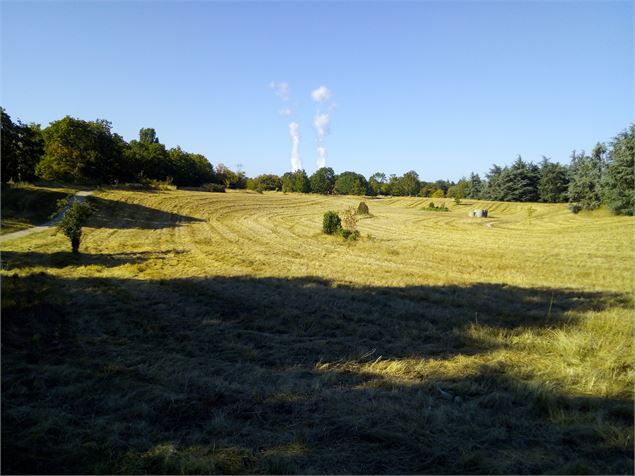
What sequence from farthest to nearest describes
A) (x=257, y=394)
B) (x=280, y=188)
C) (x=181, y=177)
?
1. (x=280, y=188)
2. (x=181, y=177)
3. (x=257, y=394)

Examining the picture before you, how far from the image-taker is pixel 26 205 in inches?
1105

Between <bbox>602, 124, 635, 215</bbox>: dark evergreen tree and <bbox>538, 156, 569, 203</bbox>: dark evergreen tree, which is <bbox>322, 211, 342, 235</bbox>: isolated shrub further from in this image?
<bbox>538, 156, 569, 203</bbox>: dark evergreen tree

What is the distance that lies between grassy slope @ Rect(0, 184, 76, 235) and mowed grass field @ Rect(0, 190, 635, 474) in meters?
13.7

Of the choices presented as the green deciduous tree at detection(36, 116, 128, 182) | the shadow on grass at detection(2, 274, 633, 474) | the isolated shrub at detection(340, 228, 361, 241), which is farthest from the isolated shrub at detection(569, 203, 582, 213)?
the green deciduous tree at detection(36, 116, 128, 182)

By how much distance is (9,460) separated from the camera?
3271 millimetres

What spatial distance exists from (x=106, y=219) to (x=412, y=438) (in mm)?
30536

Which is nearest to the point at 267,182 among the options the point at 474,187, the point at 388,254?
the point at 474,187

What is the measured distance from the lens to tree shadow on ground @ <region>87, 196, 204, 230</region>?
2736 cm

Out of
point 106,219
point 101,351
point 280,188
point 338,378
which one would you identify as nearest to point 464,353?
point 338,378

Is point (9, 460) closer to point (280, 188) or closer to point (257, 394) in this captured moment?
point (257, 394)

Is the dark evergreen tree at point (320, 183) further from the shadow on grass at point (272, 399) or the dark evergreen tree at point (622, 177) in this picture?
the shadow on grass at point (272, 399)

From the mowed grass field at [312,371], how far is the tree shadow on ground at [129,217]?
46.3 feet

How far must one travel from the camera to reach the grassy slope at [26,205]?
24.3m

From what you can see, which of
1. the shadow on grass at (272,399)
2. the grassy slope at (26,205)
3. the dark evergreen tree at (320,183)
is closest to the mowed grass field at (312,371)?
the shadow on grass at (272,399)
